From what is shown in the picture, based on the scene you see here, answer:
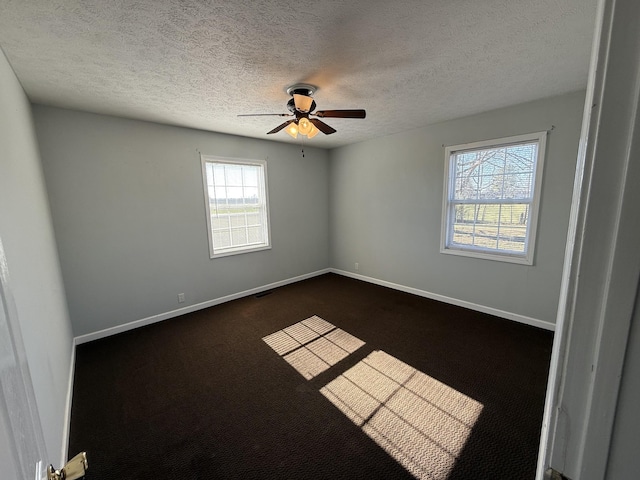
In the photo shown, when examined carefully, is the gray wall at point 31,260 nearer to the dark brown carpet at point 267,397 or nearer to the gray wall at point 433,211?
the dark brown carpet at point 267,397

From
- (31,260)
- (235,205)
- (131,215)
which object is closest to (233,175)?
(235,205)

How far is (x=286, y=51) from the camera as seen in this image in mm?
1750

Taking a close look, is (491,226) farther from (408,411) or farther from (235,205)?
(235,205)

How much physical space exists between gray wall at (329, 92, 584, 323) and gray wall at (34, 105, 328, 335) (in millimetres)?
1652

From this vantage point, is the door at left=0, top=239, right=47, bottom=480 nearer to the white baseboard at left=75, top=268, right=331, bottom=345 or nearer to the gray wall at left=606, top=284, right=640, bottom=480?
the gray wall at left=606, top=284, right=640, bottom=480

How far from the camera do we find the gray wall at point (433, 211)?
2701mm

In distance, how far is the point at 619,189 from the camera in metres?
0.38

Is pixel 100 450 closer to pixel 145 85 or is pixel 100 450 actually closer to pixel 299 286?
pixel 145 85

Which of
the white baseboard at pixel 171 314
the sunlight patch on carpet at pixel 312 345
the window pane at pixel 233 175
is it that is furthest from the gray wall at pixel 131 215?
the sunlight patch on carpet at pixel 312 345

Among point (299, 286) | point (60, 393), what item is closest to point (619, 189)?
point (60, 393)

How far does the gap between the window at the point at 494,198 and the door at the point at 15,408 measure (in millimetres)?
3802

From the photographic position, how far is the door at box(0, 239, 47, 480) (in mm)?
426

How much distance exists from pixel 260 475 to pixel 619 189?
1.94m

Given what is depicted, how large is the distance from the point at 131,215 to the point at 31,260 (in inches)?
61.8
